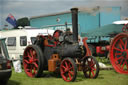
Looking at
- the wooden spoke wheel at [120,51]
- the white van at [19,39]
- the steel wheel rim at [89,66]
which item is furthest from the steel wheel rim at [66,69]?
the white van at [19,39]

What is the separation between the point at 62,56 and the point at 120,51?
2.52 m

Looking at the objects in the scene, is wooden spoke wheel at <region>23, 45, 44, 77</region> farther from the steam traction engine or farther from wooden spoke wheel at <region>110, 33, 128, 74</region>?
wooden spoke wheel at <region>110, 33, 128, 74</region>

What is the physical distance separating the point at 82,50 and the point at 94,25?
12.2 metres

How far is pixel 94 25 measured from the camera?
1886 cm

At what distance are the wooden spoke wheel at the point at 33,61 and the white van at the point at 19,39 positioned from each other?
2862 mm

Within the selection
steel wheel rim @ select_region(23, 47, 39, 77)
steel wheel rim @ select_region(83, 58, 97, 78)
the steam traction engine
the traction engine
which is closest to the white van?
steel wheel rim @ select_region(23, 47, 39, 77)

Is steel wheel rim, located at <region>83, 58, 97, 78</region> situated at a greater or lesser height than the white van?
lesser

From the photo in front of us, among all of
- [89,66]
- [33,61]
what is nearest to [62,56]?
[89,66]

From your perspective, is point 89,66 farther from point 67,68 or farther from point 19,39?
point 19,39

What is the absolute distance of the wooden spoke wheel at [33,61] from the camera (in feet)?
23.5

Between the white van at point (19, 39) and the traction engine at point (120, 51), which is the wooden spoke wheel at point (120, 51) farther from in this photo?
the white van at point (19, 39)

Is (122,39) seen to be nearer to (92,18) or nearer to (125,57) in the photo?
(125,57)

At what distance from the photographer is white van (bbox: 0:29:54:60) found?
35.5 feet

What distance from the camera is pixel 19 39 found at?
11.2 metres
